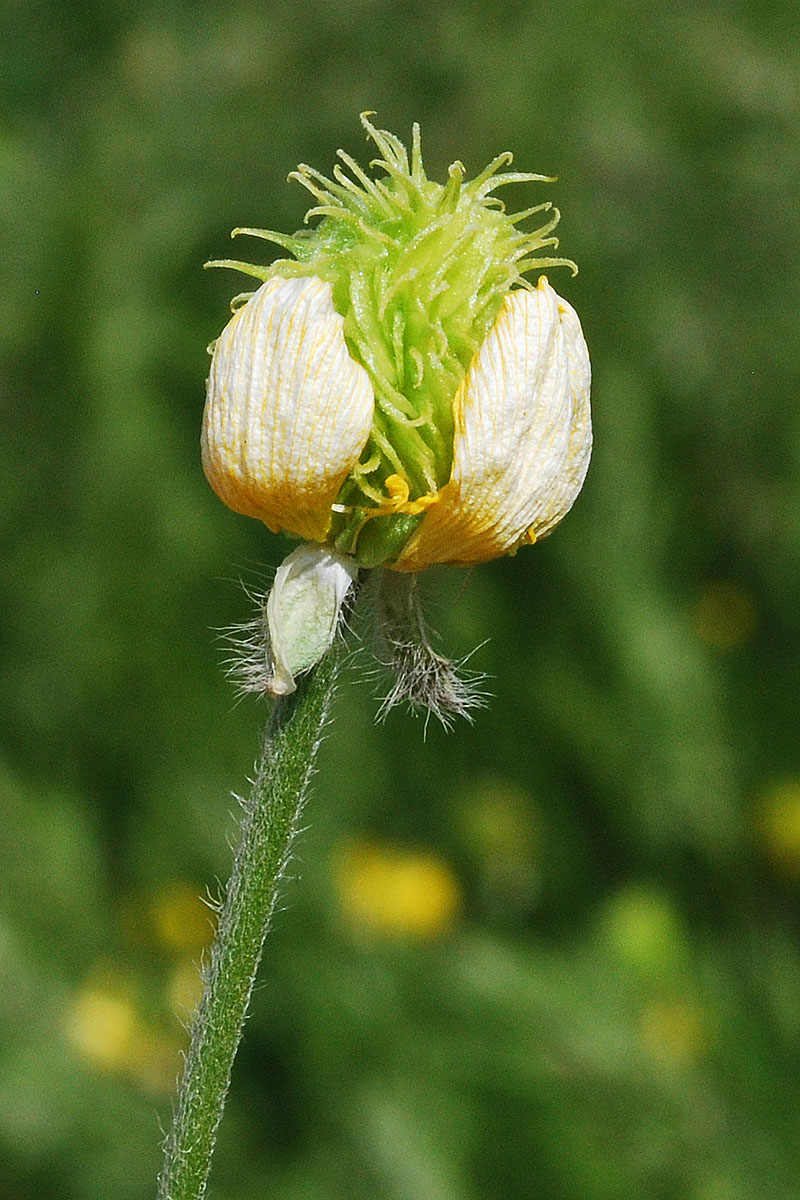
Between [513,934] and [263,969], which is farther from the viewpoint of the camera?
[513,934]

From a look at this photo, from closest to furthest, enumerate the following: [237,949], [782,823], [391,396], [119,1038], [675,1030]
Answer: [237,949] → [391,396] → [675,1030] → [119,1038] → [782,823]

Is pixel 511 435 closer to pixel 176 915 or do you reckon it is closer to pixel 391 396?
pixel 391 396

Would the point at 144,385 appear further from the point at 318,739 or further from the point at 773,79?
the point at 318,739

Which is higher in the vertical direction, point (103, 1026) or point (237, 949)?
point (237, 949)

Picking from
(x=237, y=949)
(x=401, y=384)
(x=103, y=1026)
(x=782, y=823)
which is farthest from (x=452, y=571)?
(x=237, y=949)

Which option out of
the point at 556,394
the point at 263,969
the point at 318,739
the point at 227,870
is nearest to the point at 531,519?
Answer: the point at 556,394

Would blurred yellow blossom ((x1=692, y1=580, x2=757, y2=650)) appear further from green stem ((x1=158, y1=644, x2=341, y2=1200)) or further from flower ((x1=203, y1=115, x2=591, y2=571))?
green stem ((x1=158, y1=644, x2=341, y2=1200))
